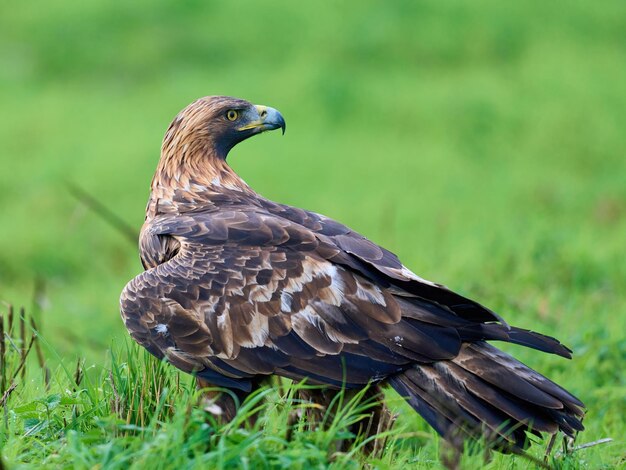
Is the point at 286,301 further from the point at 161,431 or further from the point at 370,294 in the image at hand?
the point at 161,431

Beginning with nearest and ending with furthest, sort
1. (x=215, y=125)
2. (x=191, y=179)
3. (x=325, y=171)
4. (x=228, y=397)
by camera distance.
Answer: (x=228, y=397) → (x=191, y=179) → (x=215, y=125) → (x=325, y=171)

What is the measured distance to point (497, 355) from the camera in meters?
4.55

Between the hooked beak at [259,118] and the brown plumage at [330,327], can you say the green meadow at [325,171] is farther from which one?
the hooked beak at [259,118]

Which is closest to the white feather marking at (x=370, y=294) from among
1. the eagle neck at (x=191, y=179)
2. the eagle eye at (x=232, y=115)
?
the eagle neck at (x=191, y=179)

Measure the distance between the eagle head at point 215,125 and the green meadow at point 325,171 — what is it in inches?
42.6

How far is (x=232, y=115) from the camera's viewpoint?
229 inches

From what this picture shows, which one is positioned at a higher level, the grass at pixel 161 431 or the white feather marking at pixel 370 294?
the white feather marking at pixel 370 294

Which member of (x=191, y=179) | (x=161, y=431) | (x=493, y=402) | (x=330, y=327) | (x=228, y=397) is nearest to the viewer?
(x=161, y=431)

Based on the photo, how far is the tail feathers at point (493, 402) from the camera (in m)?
4.32

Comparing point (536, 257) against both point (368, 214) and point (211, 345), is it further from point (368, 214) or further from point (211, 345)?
point (211, 345)

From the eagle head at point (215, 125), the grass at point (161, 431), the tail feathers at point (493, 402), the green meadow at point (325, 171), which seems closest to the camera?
the grass at point (161, 431)

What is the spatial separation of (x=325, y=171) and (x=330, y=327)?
8.62 m

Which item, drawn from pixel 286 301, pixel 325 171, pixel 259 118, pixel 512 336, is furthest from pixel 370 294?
pixel 325 171

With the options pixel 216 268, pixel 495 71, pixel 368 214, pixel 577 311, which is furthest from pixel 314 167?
pixel 216 268
